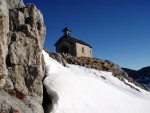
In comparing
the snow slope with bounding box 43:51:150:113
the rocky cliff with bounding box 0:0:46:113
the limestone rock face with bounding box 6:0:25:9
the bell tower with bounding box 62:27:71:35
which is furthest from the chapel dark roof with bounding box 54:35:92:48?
the rocky cliff with bounding box 0:0:46:113

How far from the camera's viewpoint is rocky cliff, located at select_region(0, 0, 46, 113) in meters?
12.4

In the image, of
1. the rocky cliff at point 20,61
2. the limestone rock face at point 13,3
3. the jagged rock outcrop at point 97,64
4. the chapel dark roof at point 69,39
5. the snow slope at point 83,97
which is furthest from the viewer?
the chapel dark roof at point 69,39

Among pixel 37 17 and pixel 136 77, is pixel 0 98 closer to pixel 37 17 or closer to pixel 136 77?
pixel 37 17

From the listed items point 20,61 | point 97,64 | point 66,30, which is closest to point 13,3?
point 20,61


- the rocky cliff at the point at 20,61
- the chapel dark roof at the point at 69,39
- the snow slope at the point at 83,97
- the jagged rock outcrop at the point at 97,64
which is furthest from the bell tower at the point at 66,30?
the rocky cliff at the point at 20,61

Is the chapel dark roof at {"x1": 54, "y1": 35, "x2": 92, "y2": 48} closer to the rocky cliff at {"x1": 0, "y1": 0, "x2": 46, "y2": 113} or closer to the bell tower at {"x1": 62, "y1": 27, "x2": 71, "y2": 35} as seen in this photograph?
the bell tower at {"x1": 62, "y1": 27, "x2": 71, "y2": 35}

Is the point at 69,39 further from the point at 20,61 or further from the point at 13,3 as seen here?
the point at 20,61

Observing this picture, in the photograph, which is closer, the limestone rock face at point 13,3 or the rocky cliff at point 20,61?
the rocky cliff at point 20,61

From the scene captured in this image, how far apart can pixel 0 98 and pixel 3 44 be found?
2711 mm

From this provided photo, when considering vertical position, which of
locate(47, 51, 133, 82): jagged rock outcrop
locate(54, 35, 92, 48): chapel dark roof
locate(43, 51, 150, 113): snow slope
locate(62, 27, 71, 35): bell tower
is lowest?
locate(43, 51, 150, 113): snow slope

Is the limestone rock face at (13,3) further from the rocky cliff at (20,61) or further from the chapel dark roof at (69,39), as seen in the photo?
the chapel dark roof at (69,39)

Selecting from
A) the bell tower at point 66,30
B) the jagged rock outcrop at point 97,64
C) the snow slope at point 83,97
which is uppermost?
the bell tower at point 66,30

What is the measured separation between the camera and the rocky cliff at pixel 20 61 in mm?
12414

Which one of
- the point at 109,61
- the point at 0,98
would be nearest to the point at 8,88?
the point at 0,98
